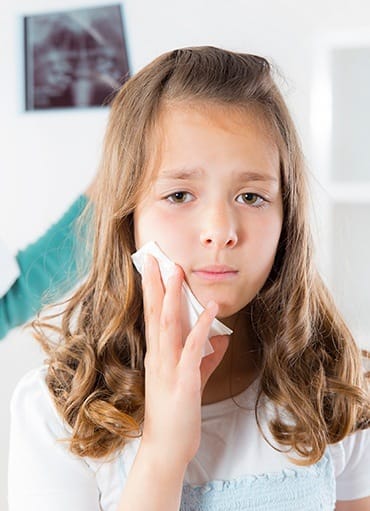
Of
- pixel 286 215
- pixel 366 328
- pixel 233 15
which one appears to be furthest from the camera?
pixel 233 15

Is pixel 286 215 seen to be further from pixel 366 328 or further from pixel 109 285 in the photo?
pixel 366 328

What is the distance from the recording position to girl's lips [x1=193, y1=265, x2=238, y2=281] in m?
0.94

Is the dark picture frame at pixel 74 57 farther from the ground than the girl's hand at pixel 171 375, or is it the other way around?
the dark picture frame at pixel 74 57

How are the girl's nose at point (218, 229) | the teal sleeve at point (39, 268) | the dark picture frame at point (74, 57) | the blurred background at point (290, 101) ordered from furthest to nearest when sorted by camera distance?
the dark picture frame at point (74, 57)
the blurred background at point (290, 101)
the teal sleeve at point (39, 268)
the girl's nose at point (218, 229)

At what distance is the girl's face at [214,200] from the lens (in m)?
0.93

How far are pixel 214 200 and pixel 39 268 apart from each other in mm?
750

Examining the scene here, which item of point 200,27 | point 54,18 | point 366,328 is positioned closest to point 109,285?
point 366,328

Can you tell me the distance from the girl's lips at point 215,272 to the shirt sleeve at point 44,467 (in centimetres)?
26

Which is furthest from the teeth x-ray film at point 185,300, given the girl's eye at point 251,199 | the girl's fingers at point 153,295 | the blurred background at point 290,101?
the blurred background at point 290,101

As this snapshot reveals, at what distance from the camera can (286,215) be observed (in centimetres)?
105

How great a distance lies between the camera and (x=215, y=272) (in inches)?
37.1

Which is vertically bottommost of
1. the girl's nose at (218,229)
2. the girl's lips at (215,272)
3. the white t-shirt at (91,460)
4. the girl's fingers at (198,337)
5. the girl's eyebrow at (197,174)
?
the white t-shirt at (91,460)

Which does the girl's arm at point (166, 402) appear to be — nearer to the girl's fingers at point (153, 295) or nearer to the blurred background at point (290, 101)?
the girl's fingers at point (153, 295)

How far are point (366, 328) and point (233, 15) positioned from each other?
2.71 feet
